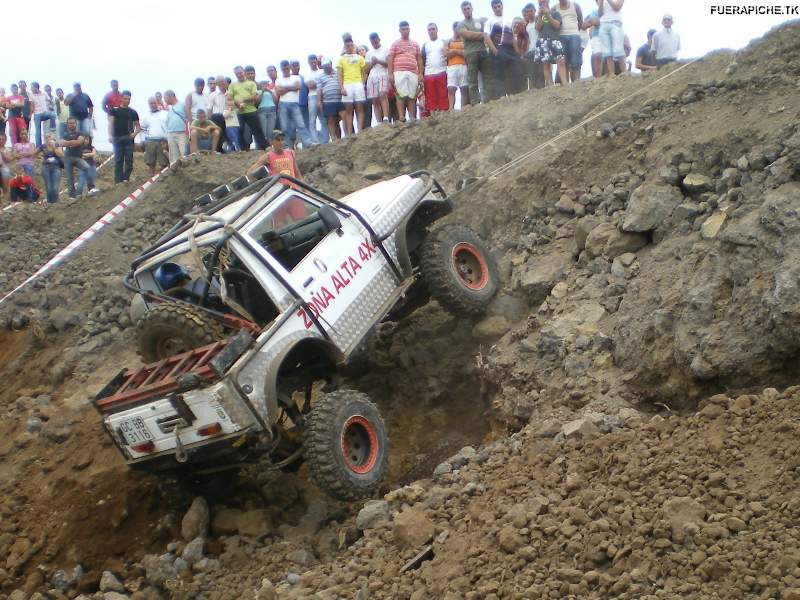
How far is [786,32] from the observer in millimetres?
9742

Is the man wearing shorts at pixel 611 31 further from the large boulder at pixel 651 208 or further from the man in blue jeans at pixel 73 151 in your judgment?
the man in blue jeans at pixel 73 151

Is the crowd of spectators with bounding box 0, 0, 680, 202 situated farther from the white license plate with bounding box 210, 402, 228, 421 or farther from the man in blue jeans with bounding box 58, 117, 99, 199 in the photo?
the white license plate with bounding box 210, 402, 228, 421

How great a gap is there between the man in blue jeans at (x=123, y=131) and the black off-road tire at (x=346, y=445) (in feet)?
30.3

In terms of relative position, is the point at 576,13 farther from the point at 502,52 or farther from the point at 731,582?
the point at 731,582

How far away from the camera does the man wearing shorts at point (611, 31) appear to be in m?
13.0

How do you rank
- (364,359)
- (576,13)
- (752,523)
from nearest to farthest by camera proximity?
(752,523) → (364,359) → (576,13)

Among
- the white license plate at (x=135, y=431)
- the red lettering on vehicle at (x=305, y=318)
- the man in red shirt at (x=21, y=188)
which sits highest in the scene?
the man in red shirt at (x=21, y=188)

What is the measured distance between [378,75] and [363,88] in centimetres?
31

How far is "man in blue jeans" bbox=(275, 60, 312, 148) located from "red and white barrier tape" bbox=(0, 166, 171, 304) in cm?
202

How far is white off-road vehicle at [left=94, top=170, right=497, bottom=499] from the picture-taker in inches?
256

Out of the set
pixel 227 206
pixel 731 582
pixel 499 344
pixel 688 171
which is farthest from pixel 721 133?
pixel 731 582

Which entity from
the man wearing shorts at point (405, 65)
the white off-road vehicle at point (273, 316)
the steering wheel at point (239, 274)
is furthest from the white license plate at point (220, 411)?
the man wearing shorts at point (405, 65)

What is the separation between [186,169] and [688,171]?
8.17 meters

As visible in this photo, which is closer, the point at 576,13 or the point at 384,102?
the point at 576,13
